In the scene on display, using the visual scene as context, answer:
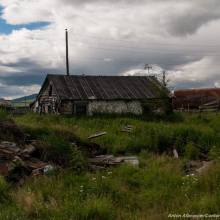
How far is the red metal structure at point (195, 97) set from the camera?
83.6ft

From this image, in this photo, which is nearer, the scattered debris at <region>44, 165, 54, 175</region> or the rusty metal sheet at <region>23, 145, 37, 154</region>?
the scattered debris at <region>44, 165, 54, 175</region>

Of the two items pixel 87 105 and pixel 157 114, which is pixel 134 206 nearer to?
pixel 87 105

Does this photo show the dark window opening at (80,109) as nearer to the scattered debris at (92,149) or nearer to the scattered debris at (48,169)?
the scattered debris at (92,149)

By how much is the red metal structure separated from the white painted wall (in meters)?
8.51

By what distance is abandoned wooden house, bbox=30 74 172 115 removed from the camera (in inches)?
685

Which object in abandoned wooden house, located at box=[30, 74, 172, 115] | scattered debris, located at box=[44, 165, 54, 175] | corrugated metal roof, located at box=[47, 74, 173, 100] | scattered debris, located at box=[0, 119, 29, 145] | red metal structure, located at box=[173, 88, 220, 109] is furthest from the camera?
red metal structure, located at box=[173, 88, 220, 109]

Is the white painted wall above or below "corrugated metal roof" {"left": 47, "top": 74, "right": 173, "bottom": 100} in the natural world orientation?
below

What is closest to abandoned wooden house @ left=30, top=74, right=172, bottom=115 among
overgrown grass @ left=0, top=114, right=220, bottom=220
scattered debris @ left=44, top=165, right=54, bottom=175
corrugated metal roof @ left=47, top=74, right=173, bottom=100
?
corrugated metal roof @ left=47, top=74, right=173, bottom=100

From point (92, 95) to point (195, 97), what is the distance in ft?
46.9

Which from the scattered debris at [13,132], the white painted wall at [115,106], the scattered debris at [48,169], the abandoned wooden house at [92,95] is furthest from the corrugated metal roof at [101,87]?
the scattered debris at [48,169]

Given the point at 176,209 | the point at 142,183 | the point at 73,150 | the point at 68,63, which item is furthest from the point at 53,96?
the point at 176,209

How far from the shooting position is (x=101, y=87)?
777 inches

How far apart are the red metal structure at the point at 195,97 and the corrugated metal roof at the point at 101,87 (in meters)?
6.19

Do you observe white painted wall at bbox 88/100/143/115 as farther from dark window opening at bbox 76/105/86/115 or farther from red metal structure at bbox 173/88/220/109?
red metal structure at bbox 173/88/220/109
